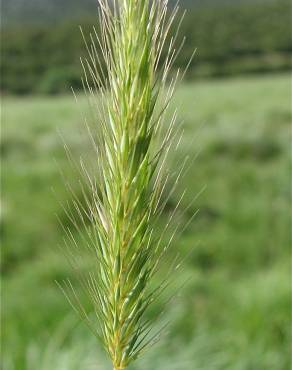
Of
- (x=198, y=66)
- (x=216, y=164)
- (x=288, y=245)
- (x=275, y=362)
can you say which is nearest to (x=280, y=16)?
(x=198, y=66)

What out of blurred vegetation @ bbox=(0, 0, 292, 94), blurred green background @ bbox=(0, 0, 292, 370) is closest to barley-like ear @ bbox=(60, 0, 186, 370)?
blurred green background @ bbox=(0, 0, 292, 370)

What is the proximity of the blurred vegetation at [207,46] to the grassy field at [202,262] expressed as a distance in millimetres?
32648

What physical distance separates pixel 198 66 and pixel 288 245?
48734 millimetres

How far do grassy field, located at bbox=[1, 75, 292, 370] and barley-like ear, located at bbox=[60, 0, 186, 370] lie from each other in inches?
2.6

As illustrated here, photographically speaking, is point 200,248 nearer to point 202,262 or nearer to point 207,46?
point 202,262

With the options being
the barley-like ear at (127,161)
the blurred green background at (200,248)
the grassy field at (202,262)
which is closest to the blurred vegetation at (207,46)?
the blurred green background at (200,248)

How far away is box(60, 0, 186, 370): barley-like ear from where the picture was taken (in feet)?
3.63

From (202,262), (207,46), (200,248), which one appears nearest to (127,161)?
(202,262)

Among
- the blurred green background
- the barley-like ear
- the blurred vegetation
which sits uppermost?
the barley-like ear

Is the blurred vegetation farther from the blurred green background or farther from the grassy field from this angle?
the grassy field

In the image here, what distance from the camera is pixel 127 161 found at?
44.3 inches

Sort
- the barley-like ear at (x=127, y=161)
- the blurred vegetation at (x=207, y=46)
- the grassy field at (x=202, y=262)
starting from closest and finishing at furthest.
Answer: the barley-like ear at (x=127, y=161) < the grassy field at (x=202, y=262) < the blurred vegetation at (x=207, y=46)

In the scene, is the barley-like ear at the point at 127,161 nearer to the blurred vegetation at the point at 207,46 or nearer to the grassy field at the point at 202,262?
the grassy field at the point at 202,262

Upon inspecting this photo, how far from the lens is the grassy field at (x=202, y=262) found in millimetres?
4074
